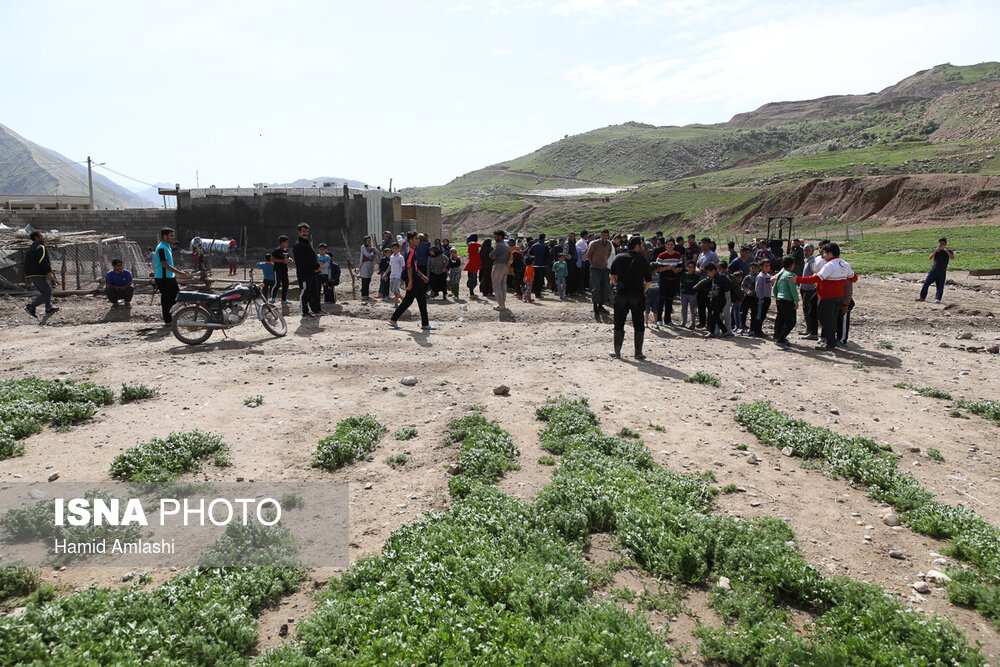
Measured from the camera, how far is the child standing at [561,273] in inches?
682

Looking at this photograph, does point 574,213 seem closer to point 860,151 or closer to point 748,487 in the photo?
point 860,151

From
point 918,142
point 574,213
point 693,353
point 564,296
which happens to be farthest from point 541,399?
point 918,142

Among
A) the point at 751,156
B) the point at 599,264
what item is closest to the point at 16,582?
the point at 599,264

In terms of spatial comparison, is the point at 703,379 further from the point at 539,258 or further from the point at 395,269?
the point at 395,269

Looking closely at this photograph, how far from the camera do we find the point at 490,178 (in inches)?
6019

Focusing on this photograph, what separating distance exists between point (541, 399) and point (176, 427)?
4308mm

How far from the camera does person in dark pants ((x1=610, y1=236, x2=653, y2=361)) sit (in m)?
9.81

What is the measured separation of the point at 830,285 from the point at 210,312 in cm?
1130

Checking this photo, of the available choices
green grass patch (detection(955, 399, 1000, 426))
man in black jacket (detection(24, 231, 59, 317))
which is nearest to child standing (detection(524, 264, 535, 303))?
green grass patch (detection(955, 399, 1000, 426))

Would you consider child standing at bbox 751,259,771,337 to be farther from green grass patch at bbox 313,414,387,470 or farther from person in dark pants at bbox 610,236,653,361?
green grass patch at bbox 313,414,387,470

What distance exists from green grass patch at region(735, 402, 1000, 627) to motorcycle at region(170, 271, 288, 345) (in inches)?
350

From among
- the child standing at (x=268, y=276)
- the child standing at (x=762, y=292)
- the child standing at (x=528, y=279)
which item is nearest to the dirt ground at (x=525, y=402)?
the child standing at (x=762, y=292)

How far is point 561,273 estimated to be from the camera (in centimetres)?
1736

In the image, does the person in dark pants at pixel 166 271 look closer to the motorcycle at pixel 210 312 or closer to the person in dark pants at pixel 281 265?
the motorcycle at pixel 210 312
